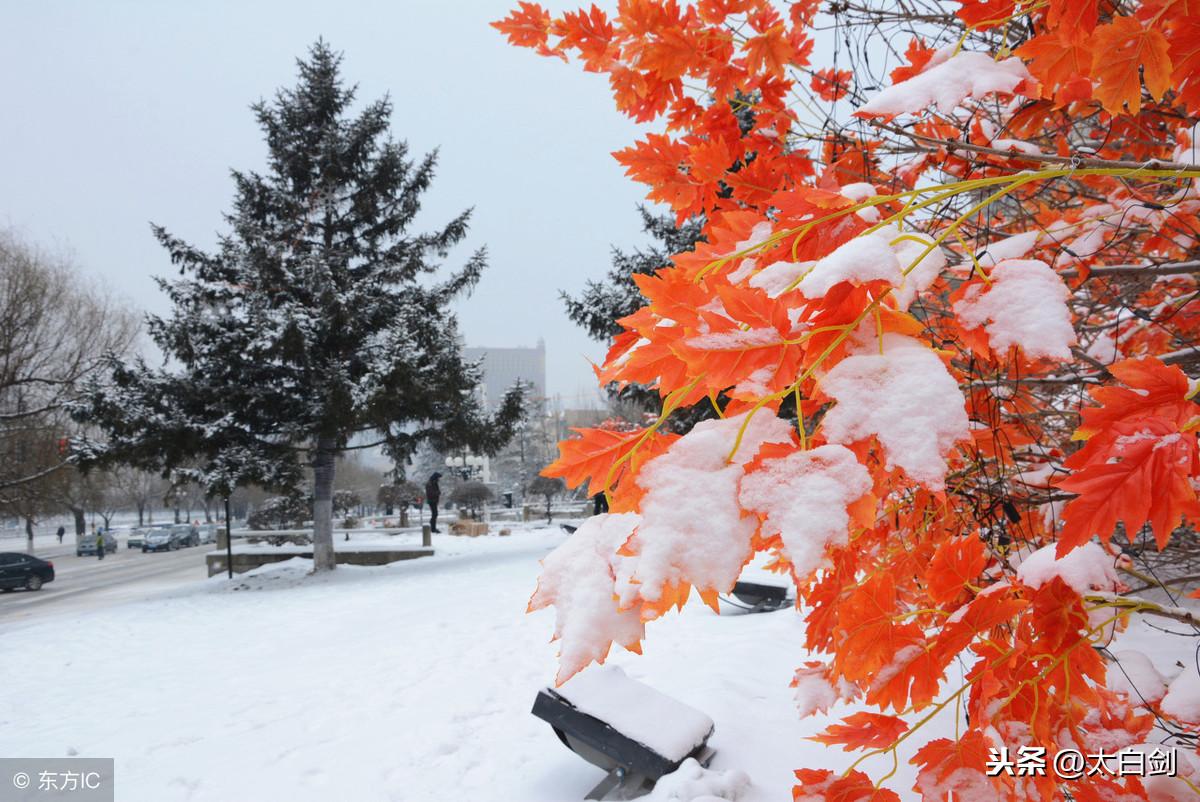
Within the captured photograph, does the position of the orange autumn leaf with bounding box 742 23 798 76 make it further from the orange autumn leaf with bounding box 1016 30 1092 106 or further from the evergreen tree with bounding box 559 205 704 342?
the evergreen tree with bounding box 559 205 704 342

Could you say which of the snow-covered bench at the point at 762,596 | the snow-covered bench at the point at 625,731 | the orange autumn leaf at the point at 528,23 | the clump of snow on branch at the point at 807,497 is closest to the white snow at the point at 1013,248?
the clump of snow on branch at the point at 807,497

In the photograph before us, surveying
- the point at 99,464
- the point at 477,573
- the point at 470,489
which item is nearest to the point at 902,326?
the point at 477,573

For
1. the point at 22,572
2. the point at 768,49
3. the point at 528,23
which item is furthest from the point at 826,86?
the point at 22,572

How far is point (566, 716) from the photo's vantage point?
2949mm

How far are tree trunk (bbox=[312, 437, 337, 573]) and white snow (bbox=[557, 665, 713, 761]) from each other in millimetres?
10314

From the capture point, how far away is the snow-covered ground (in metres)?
3.12

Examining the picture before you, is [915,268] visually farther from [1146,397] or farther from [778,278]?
[1146,397]

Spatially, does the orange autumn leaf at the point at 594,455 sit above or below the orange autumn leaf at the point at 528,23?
below

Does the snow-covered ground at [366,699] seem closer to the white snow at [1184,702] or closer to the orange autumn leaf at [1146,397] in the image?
the white snow at [1184,702]

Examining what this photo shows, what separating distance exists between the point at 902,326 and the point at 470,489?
86.0 feet

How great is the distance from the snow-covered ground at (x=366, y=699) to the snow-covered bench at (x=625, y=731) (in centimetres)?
16

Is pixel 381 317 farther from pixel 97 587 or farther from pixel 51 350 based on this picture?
pixel 97 587

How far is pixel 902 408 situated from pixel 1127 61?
2.43ft

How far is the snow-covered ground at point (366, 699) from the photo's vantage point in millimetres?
3123
